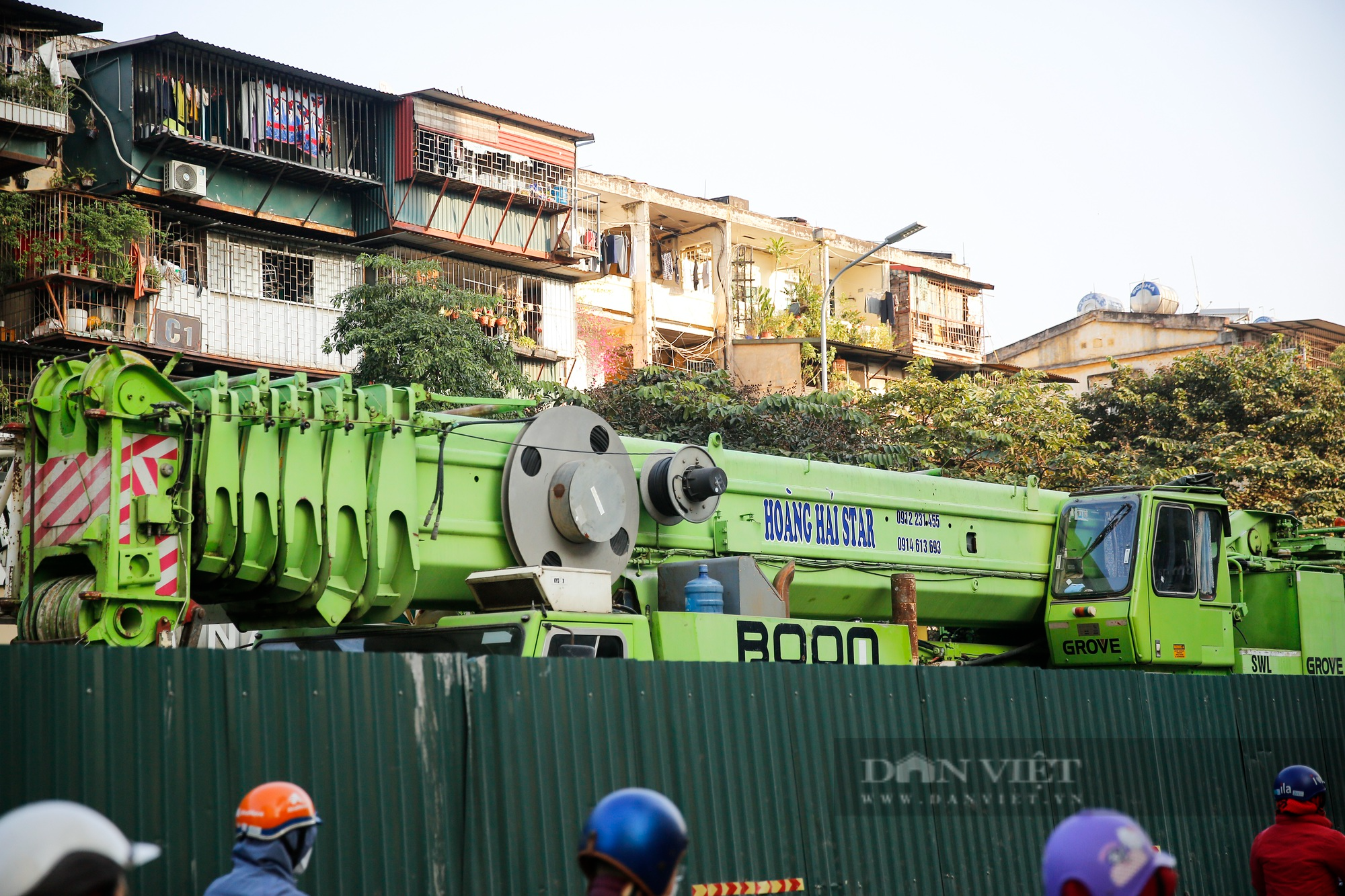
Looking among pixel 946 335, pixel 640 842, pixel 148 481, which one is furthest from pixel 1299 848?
pixel 946 335

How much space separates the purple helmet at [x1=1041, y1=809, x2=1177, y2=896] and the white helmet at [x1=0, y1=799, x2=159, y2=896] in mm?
1971

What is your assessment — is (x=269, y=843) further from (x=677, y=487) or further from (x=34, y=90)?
(x=34, y=90)

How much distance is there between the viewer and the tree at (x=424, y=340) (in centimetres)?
2230

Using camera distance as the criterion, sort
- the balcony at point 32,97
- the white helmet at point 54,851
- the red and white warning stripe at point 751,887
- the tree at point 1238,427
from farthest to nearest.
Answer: the tree at point 1238,427, the balcony at point 32,97, the red and white warning stripe at point 751,887, the white helmet at point 54,851

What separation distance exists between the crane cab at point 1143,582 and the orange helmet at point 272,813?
796 centimetres

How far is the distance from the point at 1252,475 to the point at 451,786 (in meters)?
25.1

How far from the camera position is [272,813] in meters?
4.20

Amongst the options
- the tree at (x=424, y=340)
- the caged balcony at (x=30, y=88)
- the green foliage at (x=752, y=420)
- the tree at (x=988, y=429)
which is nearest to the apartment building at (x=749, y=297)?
the tree at (x=988, y=429)

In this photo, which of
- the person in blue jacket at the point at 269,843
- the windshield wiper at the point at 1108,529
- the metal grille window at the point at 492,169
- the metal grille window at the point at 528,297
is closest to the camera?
the person in blue jacket at the point at 269,843

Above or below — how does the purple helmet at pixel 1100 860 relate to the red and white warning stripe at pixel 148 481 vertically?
below

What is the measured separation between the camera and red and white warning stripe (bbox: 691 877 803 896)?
7.19 metres

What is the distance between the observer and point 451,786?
6.39m

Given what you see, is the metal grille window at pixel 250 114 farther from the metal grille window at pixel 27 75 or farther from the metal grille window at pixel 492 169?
the metal grille window at pixel 27 75

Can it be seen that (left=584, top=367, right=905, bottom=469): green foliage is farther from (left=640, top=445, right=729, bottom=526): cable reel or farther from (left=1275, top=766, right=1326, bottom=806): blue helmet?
(left=1275, top=766, right=1326, bottom=806): blue helmet
